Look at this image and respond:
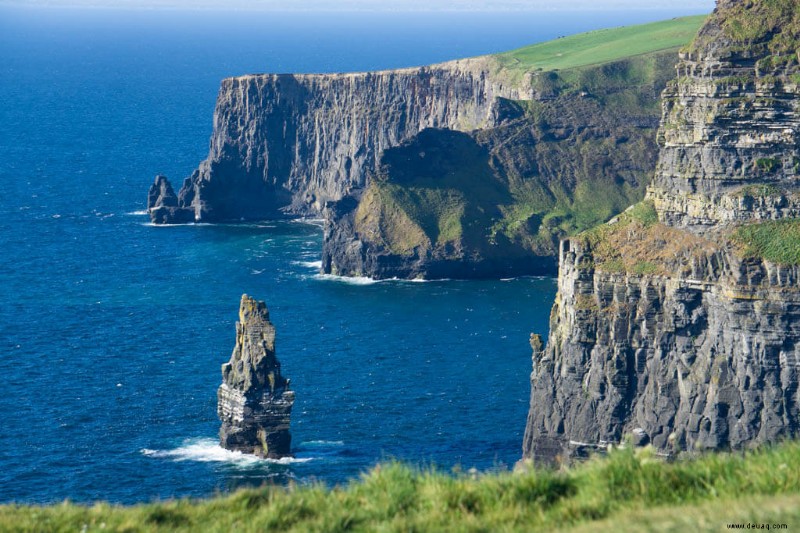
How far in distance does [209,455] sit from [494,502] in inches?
2655

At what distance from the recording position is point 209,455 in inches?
4220

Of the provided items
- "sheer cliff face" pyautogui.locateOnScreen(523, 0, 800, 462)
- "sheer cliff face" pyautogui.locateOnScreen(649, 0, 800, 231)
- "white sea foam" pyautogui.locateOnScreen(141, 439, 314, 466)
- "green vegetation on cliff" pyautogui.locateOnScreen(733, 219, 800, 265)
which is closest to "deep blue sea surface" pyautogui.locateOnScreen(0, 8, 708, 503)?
"white sea foam" pyautogui.locateOnScreen(141, 439, 314, 466)

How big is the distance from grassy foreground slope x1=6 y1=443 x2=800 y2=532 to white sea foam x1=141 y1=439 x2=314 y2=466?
2402 inches

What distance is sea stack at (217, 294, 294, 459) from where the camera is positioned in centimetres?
10542

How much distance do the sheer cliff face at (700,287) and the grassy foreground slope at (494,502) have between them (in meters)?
49.7

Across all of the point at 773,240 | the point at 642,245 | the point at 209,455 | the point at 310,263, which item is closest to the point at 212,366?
the point at 209,455

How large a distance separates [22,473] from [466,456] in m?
26.7

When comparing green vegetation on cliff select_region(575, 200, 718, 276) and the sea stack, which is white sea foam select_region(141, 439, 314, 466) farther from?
green vegetation on cliff select_region(575, 200, 718, 276)

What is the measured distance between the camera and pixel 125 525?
42406 mm

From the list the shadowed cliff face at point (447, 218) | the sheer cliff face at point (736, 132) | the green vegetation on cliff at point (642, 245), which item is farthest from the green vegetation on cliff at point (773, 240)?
the shadowed cliff face at point (447, 218)

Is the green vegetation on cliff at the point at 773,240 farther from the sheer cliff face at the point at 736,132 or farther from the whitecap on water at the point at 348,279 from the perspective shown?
the whitecap on water at the point at 348,279

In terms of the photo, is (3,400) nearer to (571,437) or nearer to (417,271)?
(571,437)

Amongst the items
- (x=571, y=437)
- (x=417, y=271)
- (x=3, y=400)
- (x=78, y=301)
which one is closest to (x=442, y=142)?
(x=417, y=271)

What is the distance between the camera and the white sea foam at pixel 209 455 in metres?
106
